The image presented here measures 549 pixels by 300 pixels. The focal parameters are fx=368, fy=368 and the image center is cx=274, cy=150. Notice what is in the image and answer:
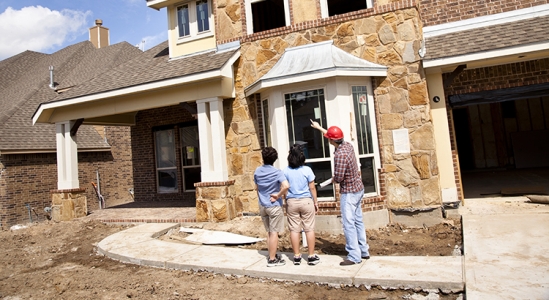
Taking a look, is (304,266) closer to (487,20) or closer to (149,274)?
(149,274)

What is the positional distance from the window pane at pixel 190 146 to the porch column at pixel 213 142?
3.52 m

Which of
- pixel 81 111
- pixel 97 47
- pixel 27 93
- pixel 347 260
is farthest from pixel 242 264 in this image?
pixel 97 47

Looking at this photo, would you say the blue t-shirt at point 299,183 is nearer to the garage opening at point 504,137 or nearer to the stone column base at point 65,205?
the stone column base at point 65,205

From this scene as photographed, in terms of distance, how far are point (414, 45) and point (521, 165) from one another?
1040cm

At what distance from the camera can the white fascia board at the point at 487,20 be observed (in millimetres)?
7633

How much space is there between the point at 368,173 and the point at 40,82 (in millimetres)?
17024

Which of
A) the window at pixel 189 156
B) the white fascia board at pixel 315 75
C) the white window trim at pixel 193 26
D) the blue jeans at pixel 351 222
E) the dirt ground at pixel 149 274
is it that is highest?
the white window trim at pixel 193 26

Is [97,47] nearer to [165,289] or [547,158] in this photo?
[165,289]

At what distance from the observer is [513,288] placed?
11.9 feet

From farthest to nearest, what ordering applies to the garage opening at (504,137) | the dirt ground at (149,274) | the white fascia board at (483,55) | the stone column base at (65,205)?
the garage opening at (504,137), the stone column base at (65,205), the white fascia board at (483,55), the dirt ground at (149,274)

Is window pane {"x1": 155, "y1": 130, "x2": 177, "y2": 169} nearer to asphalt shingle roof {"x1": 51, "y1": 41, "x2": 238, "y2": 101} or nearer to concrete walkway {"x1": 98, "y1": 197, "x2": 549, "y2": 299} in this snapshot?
asphalt shingle roof {"x1": 51, "y1": 41, "x2": 238, "y2": 101}

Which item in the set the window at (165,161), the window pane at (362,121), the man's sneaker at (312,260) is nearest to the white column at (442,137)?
the window pane at (362,121)

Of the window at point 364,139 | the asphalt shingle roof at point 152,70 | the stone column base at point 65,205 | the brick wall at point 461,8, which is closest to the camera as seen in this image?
the window at point 364,139

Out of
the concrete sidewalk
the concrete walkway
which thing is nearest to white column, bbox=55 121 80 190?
the concrete walkway
